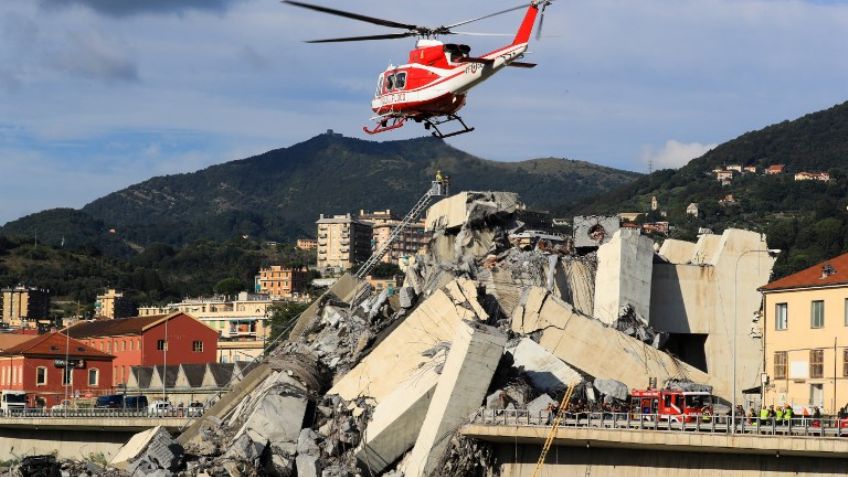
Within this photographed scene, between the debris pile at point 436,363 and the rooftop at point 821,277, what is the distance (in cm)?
782

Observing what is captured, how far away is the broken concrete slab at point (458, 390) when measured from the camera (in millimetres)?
57688

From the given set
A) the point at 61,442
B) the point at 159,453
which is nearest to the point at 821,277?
the point at 159,453

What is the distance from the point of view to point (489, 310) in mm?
75312

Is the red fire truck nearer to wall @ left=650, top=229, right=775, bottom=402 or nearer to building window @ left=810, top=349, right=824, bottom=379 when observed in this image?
building window @ left=810, top=349, right=824, bottom=379

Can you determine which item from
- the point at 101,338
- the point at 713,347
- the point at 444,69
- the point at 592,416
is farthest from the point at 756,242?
the point at 101,338

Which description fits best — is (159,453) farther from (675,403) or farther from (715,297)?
(715,297)

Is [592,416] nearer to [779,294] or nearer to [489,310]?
[779,294]

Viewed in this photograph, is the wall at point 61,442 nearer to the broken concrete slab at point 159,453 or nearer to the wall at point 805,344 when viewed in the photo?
the broken concrete slab at point 159,453

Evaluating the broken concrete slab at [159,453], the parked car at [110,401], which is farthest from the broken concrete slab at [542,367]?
the parked car at [110,401]

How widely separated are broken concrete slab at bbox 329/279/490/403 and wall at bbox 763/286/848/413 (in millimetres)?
13696

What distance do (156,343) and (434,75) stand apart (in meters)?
57.7

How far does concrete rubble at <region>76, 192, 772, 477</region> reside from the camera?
59969 mm

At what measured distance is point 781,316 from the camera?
64.0m

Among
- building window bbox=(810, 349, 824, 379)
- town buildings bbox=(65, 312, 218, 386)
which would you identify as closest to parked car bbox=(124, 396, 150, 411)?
town buildings bbox=(65, 312, 218, 386)
